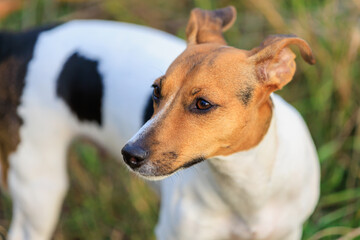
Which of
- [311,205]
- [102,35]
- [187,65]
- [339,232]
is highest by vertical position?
[187,65]

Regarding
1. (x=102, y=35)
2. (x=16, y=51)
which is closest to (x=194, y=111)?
(x=102, y=35)

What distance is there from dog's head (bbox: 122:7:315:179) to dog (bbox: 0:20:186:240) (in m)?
→ 0.96

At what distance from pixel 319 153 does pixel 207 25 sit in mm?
2156

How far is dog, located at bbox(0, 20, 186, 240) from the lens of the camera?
4430mm

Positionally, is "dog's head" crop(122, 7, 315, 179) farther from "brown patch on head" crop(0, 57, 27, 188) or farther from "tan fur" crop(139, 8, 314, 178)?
"brown patch on head" crop(0, 57, 27, 188)

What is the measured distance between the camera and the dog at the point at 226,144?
3275 millimetres

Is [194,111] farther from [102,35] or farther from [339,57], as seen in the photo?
[339,57]

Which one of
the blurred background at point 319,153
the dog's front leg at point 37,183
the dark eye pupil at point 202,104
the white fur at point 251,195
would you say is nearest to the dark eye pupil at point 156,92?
the dark eye pupil at point 202,104

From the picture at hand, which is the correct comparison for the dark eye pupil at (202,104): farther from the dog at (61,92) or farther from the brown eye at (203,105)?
the dog at (61,92)

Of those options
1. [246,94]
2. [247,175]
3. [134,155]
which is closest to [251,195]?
[247,175]

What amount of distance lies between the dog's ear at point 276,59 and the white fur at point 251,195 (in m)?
0.29

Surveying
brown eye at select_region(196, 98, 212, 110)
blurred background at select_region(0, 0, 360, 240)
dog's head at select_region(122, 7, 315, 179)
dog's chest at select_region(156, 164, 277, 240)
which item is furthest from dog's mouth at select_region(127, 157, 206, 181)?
blurred background at select_region(0, 0, 360, 240)

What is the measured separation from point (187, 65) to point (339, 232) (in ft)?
7.28

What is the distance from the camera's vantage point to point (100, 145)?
475cm
